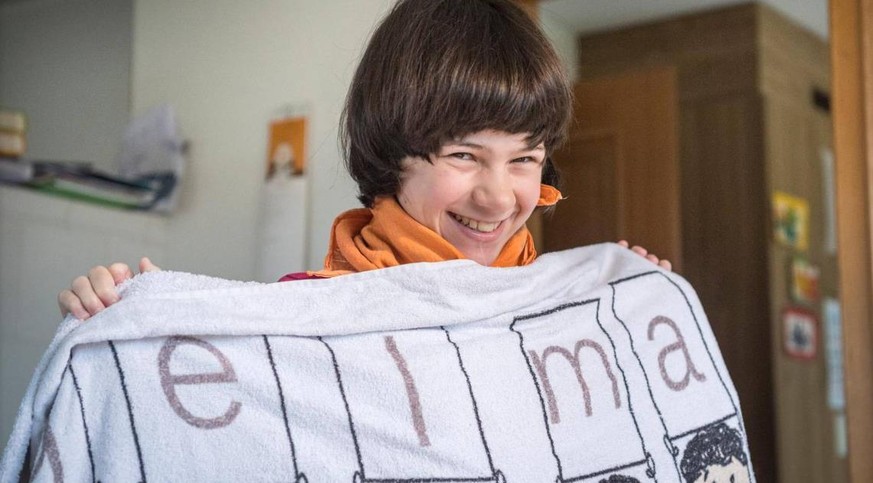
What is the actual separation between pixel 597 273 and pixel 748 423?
8.63ft

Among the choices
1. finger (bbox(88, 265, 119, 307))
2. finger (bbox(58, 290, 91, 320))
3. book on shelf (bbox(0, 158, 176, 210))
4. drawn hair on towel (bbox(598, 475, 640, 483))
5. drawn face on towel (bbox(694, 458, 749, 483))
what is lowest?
drawn face on towel (bbox(694, 458, 749, 483))

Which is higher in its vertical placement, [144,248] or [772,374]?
[144,248]

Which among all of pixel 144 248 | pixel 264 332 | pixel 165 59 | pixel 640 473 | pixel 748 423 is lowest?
pixel 748 423

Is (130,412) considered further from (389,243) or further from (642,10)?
(642,10)

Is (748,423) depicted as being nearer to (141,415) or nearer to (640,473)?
(640,473)

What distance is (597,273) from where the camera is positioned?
108 centimetres

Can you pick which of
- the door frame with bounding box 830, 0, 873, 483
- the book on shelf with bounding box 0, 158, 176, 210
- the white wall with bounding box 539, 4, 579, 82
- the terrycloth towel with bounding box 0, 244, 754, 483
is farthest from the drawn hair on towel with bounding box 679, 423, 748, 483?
the white wall with bounding box 539, 4, 579, 82

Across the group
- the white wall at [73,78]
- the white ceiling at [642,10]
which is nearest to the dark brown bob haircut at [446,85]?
the white wall at [73,78]

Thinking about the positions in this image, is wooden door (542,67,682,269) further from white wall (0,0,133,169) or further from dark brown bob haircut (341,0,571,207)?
dark brown bob haircut (341,0,571,207)

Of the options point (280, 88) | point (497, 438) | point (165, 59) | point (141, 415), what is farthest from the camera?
point (165, 59)

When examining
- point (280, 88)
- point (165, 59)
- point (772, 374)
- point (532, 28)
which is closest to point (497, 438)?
point (532, 28)

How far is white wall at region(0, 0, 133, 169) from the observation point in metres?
3.00

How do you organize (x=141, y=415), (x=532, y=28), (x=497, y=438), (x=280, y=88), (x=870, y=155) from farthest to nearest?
(x=280, y=88) < (x=870, y=155) < (x=532, y=28) < (x=497, y=438) < (x=141, y=415)

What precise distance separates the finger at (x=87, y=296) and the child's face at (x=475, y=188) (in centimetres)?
35
